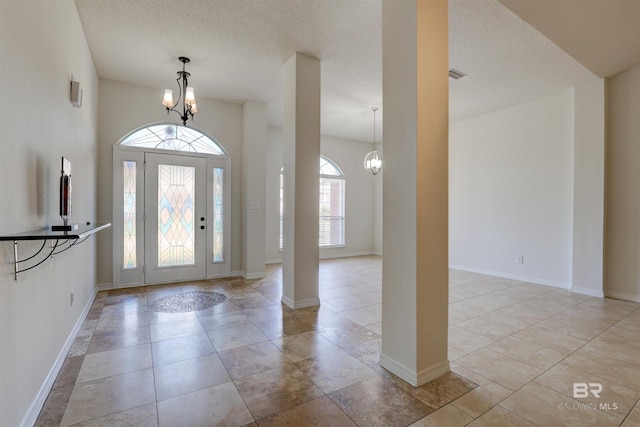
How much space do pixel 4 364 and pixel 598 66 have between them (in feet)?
20.9

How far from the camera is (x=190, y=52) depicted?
377cm

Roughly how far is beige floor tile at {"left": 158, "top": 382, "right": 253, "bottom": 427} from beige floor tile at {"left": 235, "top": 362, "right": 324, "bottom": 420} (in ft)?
0.21

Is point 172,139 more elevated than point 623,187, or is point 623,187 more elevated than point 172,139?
point 172,139

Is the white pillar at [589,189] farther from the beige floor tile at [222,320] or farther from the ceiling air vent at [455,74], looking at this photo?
the beige floor tile at [222,320]

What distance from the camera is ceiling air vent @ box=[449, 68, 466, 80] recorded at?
420cm

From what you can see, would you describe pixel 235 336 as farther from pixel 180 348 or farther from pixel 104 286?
pixel 104 286

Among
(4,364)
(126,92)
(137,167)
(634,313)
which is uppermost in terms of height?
(126,92)

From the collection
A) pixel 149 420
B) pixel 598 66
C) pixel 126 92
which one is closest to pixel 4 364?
pixel 149 420

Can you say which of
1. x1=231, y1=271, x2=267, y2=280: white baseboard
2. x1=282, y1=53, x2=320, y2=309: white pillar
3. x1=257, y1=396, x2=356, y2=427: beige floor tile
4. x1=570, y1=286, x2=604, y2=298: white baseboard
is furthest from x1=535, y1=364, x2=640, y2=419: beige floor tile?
x1=231, y1=271, x2=267, y2=280: white baseboard

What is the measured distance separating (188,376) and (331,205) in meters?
6.23

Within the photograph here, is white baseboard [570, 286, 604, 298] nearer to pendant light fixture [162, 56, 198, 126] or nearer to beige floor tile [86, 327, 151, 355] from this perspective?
beige floor tile [86, 327, 151, 355]

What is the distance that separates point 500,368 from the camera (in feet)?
7.90

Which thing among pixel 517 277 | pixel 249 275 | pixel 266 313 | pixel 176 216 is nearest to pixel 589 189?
pixel 517 277

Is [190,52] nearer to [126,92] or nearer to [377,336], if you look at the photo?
[126,92]
